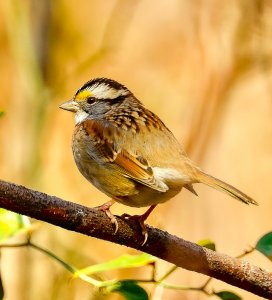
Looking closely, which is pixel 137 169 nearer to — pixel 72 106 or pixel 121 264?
pixel 121 264

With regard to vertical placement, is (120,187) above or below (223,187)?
below

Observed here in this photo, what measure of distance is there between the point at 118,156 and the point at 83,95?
27.6 inches

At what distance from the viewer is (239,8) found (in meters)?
4.50

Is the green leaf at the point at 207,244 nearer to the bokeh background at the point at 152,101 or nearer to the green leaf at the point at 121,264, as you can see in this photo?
the green leaf at the point at 121,264

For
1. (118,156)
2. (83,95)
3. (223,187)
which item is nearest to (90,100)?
(83,95)

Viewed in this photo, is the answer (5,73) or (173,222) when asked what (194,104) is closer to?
(173,222)

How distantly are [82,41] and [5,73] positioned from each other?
2.02 feet

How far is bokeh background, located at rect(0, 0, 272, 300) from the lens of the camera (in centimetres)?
448

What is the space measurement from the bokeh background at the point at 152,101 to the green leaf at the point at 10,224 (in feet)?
2.58

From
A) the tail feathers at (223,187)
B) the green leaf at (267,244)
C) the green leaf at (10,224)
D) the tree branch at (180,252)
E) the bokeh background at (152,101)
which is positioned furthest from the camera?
the bokeh background at (152,101)

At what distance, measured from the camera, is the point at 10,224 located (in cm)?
230

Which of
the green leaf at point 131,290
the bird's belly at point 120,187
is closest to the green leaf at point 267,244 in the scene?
the green leaf at point 131,290

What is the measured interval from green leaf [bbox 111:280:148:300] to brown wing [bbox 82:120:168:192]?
612 mm

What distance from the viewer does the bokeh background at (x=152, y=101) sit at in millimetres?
4484
